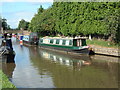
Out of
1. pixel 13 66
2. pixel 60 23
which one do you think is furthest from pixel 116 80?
pixel 60 23

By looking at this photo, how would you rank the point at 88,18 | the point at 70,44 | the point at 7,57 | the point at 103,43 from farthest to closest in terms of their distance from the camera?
the point at 88,18, the point at 70,44, the point at 103,43, the point at 7,57

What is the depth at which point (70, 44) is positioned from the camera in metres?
30.7

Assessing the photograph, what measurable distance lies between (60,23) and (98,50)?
15.4 m

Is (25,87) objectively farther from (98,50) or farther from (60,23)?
(60,23)

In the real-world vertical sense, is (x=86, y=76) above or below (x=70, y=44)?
below

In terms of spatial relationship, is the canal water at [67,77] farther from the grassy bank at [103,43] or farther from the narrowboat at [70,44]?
the narrowboat at [70,44]

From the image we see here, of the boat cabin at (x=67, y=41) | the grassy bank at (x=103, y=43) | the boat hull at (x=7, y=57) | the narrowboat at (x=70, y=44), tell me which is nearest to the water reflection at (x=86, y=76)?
the boat hull at (x=7, y=57)

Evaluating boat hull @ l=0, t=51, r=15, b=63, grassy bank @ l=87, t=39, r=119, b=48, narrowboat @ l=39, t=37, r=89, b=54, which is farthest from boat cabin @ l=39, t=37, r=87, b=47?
boat hull @ l=0, t=51, r=15, b=63

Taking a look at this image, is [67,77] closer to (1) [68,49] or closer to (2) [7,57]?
(2) [7,57]

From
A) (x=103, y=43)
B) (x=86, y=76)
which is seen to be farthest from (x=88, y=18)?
(x=86, y=76)

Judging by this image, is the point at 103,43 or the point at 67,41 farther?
the point at 67,41

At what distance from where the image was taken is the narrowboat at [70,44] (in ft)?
93.4

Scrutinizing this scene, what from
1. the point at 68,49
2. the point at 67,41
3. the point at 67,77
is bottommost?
the point at 67,77

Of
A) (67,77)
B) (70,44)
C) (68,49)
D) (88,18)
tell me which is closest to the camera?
(67,77)
